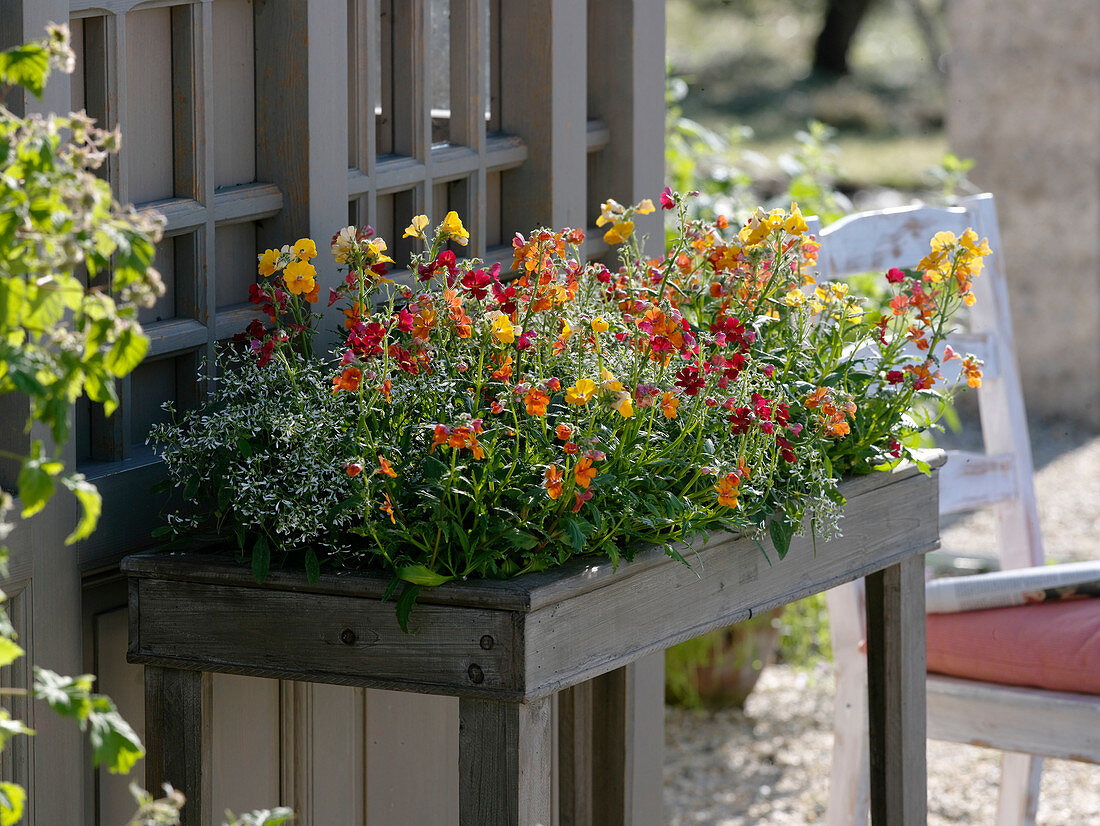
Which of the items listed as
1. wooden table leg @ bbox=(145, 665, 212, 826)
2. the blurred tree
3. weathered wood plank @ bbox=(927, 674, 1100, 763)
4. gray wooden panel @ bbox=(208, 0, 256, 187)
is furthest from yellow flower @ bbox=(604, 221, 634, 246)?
the blurred tree

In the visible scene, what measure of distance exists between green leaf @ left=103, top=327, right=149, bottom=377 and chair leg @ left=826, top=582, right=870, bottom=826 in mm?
1685

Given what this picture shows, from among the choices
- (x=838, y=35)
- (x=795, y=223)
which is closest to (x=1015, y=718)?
(x=795, y=223)

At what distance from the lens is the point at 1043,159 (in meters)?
5.65

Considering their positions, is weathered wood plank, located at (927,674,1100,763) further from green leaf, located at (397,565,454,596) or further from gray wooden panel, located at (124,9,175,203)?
gray wooden panel, located at (124,9,175,203)

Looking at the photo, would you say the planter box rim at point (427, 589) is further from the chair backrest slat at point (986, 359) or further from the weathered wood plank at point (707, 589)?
the chair backrest slat at point (986, 359)

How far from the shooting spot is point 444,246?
5.95 feet

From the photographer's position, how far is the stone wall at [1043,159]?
5.59 m

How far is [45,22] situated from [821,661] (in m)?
2.91

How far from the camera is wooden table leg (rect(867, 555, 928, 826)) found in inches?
71.9

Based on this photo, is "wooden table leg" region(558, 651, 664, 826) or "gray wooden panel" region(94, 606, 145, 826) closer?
"gray wooden panel" region(94, 606, 145, 826)

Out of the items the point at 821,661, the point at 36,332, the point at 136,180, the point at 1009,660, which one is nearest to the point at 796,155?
the point at 821,661

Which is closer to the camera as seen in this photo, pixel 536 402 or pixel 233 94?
pixel 536 402

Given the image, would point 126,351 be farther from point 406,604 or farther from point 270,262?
point 270,262

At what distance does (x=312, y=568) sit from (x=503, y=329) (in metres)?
0.27
